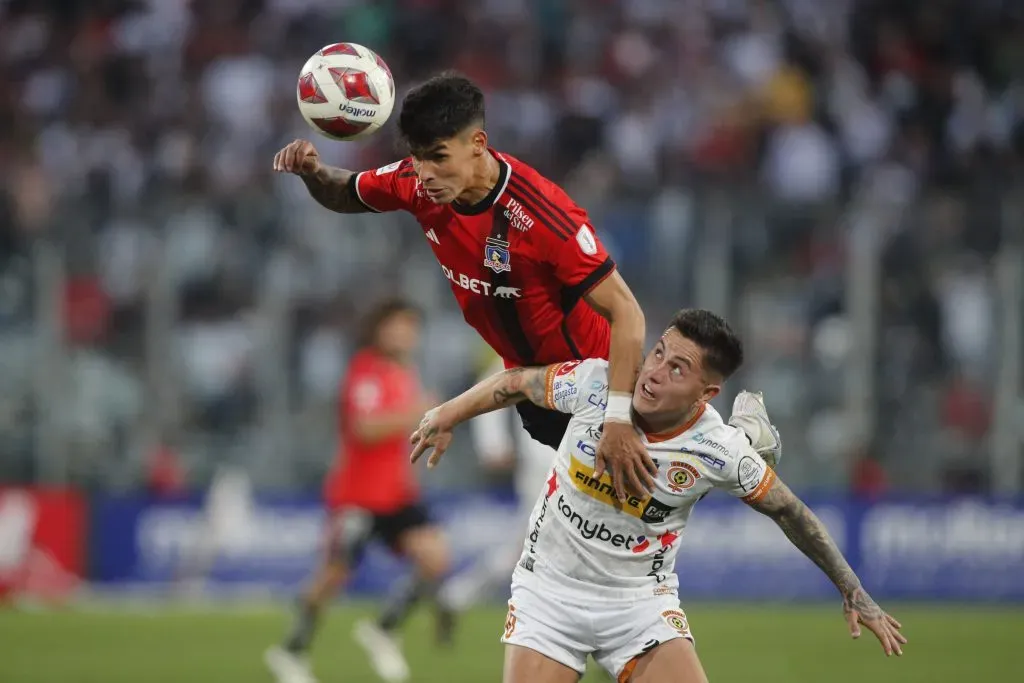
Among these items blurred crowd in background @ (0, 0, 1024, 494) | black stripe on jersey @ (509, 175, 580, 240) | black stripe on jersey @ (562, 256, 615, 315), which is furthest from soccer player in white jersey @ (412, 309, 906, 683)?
blurred crowd in background @ (0, 0, 1024, 494)

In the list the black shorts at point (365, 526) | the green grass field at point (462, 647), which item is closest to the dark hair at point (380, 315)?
the black shorts at point (365, 526)

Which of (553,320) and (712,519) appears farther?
(712,519)

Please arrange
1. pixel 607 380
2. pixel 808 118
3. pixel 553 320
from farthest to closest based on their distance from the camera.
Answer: pixel 808 118 → pixel 553 320 → pixel 607 380

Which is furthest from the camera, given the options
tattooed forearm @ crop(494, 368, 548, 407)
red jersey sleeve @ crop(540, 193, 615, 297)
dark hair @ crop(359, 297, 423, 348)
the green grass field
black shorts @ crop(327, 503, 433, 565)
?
dark hair @ crop(359, 297, 423, 348)

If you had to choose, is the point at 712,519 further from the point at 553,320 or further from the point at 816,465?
the point at 553,320

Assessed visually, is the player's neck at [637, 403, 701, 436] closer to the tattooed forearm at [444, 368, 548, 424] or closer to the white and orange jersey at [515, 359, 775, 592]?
the white and orange jersey at [515, 359, 775, 592]

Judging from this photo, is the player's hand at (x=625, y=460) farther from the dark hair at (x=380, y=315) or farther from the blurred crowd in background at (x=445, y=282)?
the blurred crowd in background at (x=445, y=282)

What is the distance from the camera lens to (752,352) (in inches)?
587

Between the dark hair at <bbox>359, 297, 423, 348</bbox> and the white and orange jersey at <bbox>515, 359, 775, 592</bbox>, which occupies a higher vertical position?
the white and orange jersey at <bbox>515, 359, 775, 592</bbox>

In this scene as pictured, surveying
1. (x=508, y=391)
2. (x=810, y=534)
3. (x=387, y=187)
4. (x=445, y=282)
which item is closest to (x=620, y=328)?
(x=508, y=391)

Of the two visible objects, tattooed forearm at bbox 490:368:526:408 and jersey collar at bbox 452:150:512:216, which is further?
jersey collar at bbox 452:150:512:216

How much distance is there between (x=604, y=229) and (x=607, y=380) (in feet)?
30.7

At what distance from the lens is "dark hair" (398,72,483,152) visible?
5914 mm

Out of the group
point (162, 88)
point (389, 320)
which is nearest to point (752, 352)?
point (389, 320)
